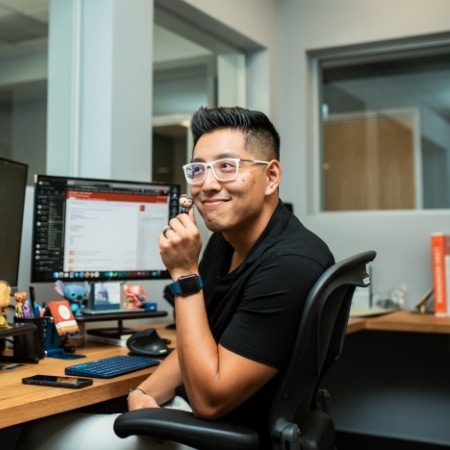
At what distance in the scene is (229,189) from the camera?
4.74 feet

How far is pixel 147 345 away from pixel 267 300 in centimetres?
70

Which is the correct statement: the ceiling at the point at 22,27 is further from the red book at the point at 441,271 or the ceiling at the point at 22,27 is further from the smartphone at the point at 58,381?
the red book at the point at 441,271

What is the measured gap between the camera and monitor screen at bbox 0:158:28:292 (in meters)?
1.79

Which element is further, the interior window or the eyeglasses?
the interior window

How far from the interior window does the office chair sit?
221cm

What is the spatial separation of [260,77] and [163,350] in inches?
83.4

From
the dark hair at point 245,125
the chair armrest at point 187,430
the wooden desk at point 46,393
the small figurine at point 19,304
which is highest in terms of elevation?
the dark hair at point 245,125

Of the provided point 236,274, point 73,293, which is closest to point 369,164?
point 73,293

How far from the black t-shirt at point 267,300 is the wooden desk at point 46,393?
283 millimetres

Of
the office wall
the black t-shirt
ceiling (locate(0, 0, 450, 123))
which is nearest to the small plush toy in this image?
the black t-shirt

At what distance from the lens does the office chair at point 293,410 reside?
4.03ft

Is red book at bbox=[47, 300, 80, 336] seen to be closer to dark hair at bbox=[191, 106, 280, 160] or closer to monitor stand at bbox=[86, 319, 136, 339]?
monitor stand at bbox=[86, 319, 136, 339]

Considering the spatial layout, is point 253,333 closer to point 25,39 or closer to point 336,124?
point 25,39

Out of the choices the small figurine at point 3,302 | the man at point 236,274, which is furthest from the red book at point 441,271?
the small figurine at point 3,302
